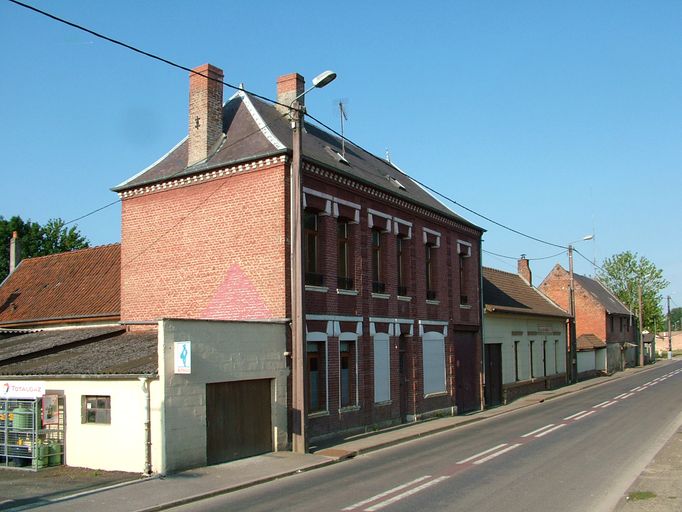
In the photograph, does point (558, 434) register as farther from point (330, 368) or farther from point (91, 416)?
point (91, 416)

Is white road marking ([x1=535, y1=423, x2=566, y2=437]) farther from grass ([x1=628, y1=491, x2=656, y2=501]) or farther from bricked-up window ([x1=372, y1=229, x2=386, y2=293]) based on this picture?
grass ([x1=628, y1=491, x2=656, y2=501])

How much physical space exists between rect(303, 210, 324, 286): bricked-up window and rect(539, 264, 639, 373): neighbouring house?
4555 centimetres

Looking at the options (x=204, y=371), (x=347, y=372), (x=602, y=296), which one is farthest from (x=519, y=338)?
(x=602, y=296)

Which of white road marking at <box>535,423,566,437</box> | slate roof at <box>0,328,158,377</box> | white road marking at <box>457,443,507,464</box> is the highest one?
slate roof at <box>0,328,158,377</box>

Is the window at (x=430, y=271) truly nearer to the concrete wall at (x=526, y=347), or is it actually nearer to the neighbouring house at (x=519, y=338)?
the neighbouring house at (x=519, y=338)

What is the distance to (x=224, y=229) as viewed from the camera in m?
20.1

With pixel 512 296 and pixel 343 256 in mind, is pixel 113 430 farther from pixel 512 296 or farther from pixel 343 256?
pixel 512 296

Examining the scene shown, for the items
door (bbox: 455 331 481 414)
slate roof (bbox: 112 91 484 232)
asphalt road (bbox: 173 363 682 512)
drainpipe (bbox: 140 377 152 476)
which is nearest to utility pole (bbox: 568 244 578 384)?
door (bbox: 455 331 481 414)

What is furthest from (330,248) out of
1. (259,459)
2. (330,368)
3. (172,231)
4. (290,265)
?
(259,459)

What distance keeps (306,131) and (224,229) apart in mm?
6206

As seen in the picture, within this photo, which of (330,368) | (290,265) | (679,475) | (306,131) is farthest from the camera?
(306,131)

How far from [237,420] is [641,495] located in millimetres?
9404

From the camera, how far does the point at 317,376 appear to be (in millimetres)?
20109

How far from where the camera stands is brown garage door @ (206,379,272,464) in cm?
1619
